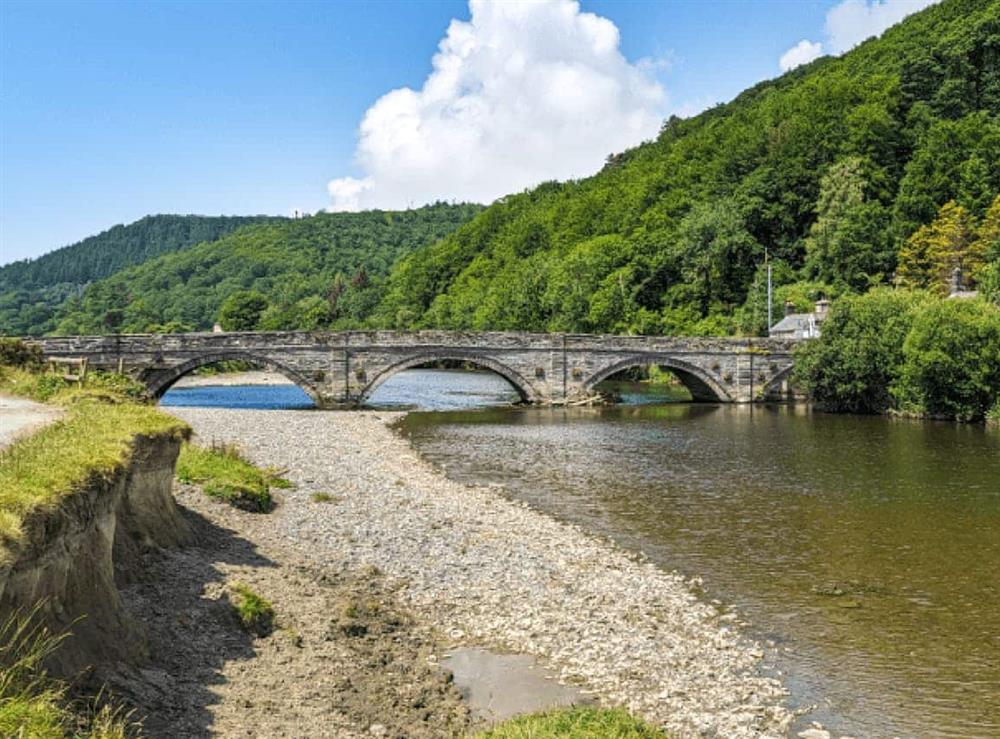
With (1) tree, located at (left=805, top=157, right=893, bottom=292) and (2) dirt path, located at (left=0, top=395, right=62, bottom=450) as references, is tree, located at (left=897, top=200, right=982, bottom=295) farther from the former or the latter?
(2) dirt path, located at (left=0, top=395, right=62, bottom=450)

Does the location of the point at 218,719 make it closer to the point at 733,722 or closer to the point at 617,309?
the point at 733,722

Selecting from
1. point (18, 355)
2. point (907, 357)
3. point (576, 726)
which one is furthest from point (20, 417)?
point (907, 357)

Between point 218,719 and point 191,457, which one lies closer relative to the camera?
point 218,719

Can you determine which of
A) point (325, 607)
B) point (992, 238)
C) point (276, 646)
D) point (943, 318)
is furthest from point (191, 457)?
point (992, 238)

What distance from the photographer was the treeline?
159 ft

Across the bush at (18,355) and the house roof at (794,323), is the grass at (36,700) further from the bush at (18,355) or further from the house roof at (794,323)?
the house roof at (794,323)

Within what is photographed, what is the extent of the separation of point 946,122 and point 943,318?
65.7 meters

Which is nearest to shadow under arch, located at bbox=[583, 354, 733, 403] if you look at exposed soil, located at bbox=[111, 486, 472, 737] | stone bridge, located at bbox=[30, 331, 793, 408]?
stone bridge, located at bbox=[30, 331, 793, 408]

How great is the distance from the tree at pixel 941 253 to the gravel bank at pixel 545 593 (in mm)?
66135

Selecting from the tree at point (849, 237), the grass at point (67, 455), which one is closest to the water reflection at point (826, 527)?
the grass at point (67, 455)

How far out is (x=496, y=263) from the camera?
541 feet

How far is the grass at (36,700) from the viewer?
24.2 feet

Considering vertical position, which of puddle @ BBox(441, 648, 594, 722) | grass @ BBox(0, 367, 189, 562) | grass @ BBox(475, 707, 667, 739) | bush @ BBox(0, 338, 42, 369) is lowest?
puddle @ BBox(441, 648, 594, 722)

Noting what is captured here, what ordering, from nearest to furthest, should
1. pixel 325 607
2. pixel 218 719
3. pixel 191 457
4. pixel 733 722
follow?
pixel 218 719 → pixel 733 722 → pixel 325 607 → pixel 191 457
